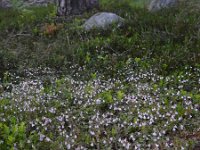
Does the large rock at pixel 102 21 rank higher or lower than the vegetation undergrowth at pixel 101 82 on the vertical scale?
higher

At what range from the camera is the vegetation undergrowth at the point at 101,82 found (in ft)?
15.2

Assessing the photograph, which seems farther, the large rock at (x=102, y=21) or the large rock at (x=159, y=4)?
the large rock at (x=159, y=4)

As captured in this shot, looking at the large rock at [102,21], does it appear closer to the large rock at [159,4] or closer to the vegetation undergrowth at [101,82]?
the vegetation undergrowth at [101,82]

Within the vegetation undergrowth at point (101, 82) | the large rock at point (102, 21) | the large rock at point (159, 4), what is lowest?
the vegetation undergrowth at point (101, 82)

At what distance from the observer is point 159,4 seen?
11.1m

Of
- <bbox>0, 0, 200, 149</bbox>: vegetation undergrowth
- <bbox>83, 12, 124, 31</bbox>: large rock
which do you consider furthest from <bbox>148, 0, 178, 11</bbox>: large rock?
<bbox>83, 12, 124, 31</bbox>: large rock

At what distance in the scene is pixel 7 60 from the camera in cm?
749

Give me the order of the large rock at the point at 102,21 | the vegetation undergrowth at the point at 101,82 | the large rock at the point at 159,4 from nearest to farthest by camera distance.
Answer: the vegetation undergrowth at the point at 101,82 → the large rock at the point at 102,21 → the large rock at the point at 159,4

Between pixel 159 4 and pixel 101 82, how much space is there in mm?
5239

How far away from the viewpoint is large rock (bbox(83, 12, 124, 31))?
29.1ft

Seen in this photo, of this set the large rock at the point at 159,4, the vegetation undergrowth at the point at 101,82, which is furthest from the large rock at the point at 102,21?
the large rock at the point at 159,4

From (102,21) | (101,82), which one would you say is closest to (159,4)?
(102,21)

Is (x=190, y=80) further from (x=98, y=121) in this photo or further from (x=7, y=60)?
(x=7, y=60)

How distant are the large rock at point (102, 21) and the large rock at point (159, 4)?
1.88 metres
